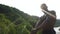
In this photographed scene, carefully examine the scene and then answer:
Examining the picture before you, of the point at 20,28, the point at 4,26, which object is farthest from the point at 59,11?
the point at 4,26

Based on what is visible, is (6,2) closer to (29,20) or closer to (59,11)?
(29,20)

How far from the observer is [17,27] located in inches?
74.5

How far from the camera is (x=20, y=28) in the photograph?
1.91 meters

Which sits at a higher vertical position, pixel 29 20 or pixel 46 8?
pixel 46 8

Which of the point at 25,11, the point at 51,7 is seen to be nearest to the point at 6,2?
the point at 25,11

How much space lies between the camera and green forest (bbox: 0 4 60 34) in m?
1.88

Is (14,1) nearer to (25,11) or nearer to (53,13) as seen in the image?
(25,11)

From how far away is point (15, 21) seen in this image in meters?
1.89

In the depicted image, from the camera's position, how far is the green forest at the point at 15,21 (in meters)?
1.88

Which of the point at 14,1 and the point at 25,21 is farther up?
the point at 14,1

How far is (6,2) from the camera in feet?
6.29

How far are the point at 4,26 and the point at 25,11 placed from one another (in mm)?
279

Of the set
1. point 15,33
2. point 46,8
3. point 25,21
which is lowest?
point 15,33

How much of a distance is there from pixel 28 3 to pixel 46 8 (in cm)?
20
